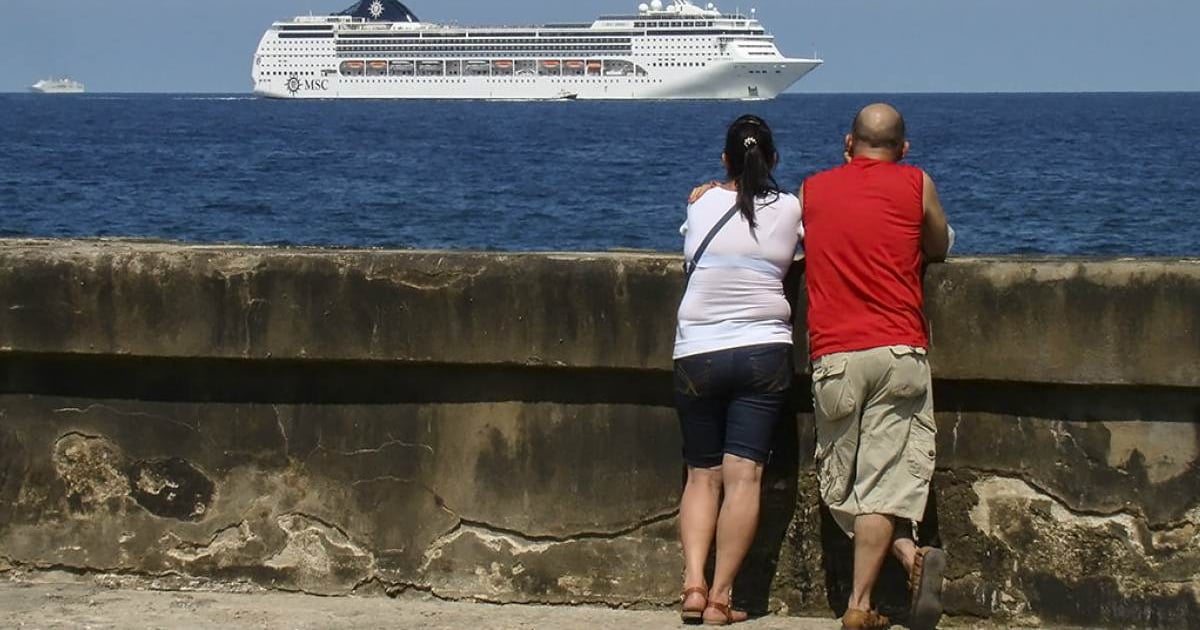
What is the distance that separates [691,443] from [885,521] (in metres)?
0.46

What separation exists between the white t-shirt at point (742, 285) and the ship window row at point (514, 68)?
10985 centimetres

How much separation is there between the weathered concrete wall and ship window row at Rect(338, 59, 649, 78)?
359ft

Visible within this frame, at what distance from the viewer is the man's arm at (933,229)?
13.0 ft

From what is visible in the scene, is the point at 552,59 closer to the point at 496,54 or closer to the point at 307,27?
the point at 496,54

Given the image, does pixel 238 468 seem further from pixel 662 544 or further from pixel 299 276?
pixel 662 544

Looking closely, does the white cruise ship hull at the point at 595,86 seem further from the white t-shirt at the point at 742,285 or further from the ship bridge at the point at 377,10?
the white t-shirt at the point at 742,285

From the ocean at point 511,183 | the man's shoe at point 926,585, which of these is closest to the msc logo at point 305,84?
the ocean at point 511,183

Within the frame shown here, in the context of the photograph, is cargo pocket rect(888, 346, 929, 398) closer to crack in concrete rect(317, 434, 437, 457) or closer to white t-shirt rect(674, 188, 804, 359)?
white t-shirt rect(674, 188, 804, 359)

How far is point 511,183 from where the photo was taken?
43094 millimetres

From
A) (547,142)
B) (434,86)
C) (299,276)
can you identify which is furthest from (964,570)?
(434,86)

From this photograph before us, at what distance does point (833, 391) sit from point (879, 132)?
1.84 feet

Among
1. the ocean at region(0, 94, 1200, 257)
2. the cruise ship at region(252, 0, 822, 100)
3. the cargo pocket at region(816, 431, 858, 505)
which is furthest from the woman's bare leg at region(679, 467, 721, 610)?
the cruise ship at region(252, 0, 822, 100)

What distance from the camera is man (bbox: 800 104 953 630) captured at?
3.87m

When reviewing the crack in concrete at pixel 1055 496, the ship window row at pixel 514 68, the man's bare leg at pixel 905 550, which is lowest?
the ship window row at pixel 514 68
